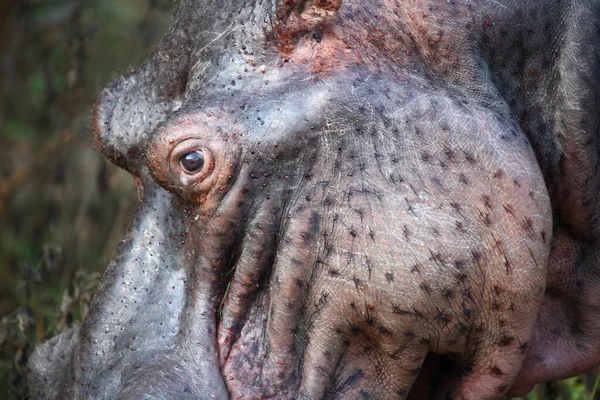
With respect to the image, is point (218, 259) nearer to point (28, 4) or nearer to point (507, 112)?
point (507, 112)

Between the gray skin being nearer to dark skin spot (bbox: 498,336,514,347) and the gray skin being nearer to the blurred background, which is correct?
dark skin spot (bbox: 498,336,514,347)

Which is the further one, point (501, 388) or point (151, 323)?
point (501, 388)

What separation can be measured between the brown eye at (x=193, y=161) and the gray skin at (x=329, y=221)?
11 millimetres

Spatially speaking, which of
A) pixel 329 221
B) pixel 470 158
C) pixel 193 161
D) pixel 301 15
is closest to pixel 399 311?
pixel 329 221

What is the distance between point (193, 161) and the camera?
8.09 ft

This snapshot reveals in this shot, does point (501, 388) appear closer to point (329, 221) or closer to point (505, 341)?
point (505, 341)

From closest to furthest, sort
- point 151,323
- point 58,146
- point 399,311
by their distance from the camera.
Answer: point 399,311, point 151,323, point 58,146

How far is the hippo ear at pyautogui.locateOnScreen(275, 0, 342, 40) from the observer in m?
2.49

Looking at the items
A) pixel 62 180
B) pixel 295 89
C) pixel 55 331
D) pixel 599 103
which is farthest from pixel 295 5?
pixel 62 180

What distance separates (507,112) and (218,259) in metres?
0.89

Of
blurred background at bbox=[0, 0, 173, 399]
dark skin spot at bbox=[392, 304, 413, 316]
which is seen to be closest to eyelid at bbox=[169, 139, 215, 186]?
dark skin spot at bbox=[392, 304, 413, 316]

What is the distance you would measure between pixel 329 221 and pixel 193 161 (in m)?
0.38

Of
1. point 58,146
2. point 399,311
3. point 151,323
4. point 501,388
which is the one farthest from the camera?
point 58,146

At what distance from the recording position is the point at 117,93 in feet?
9.66
